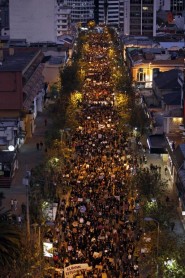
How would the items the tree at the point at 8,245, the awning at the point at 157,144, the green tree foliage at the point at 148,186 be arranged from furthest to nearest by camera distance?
the awning at the point at 157,144 → the green tree foliage at the point at 148,186 → the tree at the point at 8,245

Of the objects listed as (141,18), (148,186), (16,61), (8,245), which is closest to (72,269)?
(8,245)

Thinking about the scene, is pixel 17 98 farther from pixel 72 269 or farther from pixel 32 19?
pixel 32 19

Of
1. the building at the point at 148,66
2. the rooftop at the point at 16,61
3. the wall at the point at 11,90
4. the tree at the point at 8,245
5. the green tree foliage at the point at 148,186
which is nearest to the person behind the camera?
the tree at the point at 8,245

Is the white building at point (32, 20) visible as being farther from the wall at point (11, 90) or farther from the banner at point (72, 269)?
the banner at point (72, 269)

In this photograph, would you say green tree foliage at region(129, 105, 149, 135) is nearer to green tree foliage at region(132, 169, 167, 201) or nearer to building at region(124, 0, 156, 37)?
green tree foliage at region(132, 169, 167, 201)

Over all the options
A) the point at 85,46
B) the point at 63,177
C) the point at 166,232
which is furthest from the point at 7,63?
the point at 85,46

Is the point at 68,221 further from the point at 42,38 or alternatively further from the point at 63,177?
the point at 42,38

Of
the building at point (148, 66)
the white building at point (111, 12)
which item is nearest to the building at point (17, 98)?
the building at point (148, 66)

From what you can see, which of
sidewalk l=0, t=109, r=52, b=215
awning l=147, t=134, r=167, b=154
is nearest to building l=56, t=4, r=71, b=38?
sidewalk l=0, t=109, r=52, b=215

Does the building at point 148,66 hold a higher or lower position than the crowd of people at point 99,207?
higher
